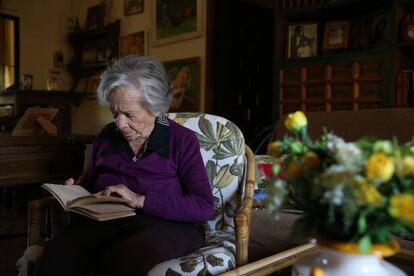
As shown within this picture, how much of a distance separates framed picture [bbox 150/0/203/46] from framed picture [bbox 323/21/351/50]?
128 cm

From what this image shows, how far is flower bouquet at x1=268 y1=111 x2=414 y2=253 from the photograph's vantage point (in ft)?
1.89

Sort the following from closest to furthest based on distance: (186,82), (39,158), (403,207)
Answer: (403,207)
(39,158)
(186,82)

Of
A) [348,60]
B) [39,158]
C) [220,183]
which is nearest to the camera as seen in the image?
Answer: [220,183]

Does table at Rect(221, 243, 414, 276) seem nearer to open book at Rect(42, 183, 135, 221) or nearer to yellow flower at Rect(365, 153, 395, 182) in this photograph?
open book at Rect(42, 183, 135, 221)

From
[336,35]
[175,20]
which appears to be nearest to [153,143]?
[336,35]

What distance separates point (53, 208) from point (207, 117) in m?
0.66

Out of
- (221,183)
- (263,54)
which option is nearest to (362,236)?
(221,183)

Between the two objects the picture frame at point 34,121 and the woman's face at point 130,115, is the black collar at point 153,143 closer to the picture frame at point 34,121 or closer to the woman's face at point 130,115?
the woman's face at point 130,115

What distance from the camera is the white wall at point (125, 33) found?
3.79 m

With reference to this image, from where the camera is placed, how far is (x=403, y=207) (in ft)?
1.78

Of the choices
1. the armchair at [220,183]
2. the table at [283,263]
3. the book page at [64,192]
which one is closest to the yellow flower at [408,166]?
the table at [283,263]

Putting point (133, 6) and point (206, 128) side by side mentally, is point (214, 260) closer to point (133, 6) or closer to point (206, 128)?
point (206, 128)

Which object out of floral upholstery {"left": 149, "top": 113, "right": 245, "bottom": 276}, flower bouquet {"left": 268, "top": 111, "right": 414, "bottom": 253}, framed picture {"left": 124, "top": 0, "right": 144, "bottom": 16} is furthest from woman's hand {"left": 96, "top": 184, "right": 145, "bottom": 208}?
framed picture {"left": 124, "top": 0, "right": 144, "bottom": 16}

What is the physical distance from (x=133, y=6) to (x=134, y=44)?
0.40 metres
